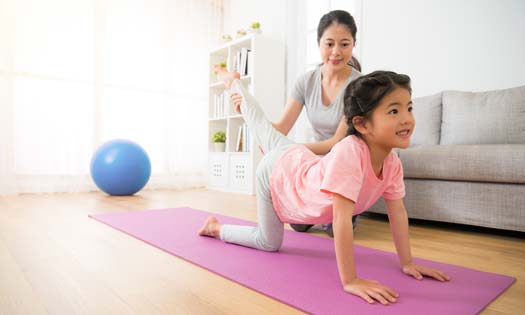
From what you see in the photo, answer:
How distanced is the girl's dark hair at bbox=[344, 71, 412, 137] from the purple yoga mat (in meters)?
0.49

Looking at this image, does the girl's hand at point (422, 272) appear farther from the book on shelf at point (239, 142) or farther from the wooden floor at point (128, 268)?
the book on shelf at point (239, 142)

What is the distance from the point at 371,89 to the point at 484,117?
1.75m

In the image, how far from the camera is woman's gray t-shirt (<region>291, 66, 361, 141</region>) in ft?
5.83

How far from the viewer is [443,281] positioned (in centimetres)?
106

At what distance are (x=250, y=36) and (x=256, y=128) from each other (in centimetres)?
245

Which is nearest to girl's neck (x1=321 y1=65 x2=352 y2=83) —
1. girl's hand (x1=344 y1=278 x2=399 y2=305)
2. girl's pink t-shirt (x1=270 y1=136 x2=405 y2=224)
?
girl's pink t-shirt (x1=270 y1=136 x2=405 y2=224)

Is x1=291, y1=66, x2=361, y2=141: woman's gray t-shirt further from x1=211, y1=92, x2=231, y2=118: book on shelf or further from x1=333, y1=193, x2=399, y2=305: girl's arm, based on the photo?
x1=211, y1=92, x2=231, y2=118: book on shelf

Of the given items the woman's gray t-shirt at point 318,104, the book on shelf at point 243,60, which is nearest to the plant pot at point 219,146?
the book on shelf at point 243,60

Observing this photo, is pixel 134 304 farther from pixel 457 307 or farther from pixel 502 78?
pixel 502 78

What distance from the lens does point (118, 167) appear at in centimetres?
300

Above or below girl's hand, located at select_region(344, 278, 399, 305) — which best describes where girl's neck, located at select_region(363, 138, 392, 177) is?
above

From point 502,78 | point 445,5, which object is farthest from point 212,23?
point 502,78

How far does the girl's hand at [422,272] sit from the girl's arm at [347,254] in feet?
0.66

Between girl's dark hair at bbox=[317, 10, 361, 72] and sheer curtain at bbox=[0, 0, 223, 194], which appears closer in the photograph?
girl's dark hair at bbox=[317, 10, 361, 72]
